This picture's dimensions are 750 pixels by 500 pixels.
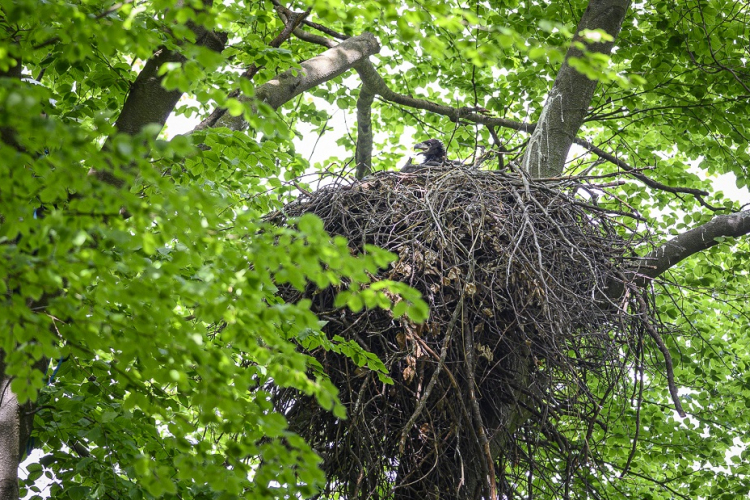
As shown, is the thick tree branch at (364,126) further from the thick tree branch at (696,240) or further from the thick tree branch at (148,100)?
the thick tree branch at (148,100)

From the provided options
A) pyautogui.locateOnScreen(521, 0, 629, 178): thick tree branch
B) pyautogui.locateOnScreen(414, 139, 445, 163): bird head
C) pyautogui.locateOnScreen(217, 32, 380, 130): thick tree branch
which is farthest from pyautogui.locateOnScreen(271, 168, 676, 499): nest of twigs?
pyautogui.locateOnScreen(414, 139, 445, 163): bird head

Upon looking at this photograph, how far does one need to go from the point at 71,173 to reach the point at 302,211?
229 centimetres

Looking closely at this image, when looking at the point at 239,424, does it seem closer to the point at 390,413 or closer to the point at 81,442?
the point at 390,413

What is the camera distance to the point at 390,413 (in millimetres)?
3570

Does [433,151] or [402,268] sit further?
[433,151]

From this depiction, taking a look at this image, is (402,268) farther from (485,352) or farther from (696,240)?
(696,240)

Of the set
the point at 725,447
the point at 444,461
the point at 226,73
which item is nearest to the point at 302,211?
the point at 444,461

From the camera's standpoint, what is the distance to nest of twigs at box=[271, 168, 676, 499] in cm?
346

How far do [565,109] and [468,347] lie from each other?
2388 mm

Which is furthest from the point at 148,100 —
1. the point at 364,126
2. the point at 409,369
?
the point at 364,126

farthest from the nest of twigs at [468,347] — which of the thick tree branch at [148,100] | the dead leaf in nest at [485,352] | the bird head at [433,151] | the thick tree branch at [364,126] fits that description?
the thick tree branch at [364,126]

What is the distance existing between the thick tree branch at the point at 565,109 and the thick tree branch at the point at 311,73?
4.86 ft

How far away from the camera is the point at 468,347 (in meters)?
3.44

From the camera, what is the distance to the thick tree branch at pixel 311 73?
4.36 meters
